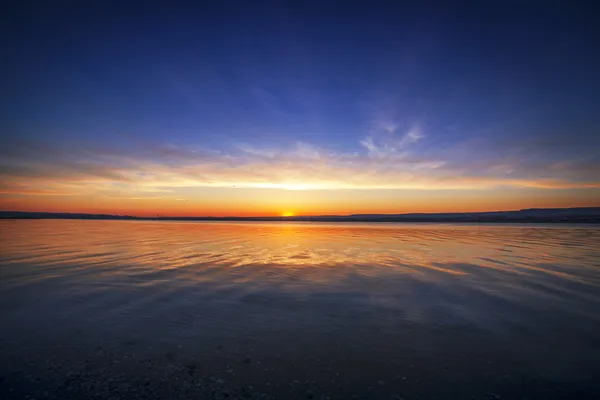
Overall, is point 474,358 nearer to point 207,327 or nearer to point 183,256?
point 207,327

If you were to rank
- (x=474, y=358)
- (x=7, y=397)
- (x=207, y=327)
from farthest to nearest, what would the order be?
(x=207, y=327) → (x=474, y=358) → (x=7, y=397)

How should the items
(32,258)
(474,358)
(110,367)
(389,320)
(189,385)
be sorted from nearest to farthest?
(189,385) → (110,367) → (474,358) → (389,320) → (32,258)

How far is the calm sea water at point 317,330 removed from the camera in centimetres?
475

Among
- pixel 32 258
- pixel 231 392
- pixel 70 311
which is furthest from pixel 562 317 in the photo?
pixel 32 258

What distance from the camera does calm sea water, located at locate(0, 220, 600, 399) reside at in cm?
475

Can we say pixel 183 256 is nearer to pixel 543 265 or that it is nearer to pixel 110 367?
pixel 110 367

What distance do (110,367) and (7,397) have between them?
1.28 m

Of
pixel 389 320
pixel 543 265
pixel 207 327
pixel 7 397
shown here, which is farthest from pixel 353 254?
pixel 7 397

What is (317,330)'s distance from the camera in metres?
6.72

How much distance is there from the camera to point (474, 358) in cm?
540

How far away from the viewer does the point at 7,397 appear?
4156mm

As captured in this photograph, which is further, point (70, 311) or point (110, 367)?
point (70, 311)

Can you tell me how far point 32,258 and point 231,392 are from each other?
59.9ft

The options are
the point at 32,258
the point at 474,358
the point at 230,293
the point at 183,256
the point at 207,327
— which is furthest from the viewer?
the point at 183,256
